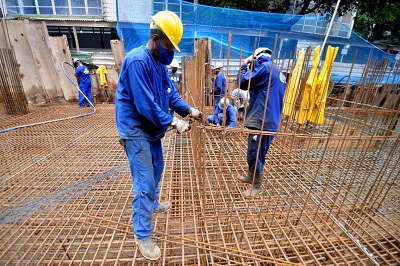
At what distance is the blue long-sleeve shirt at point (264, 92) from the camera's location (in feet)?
8.09

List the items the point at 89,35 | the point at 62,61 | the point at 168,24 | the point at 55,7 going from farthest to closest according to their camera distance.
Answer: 1. the point at 89,35
2. the point at 55,7
3. the point at 62,61
4. the point at 168,24

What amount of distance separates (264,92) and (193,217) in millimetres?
1675

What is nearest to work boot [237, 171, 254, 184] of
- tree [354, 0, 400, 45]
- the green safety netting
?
the green safety netting

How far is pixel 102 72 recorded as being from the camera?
8352mm

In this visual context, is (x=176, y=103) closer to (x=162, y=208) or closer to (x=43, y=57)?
(x=162, y=208)

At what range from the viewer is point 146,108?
164 cm

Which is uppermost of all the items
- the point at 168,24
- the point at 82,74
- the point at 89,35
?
the point at 89,35

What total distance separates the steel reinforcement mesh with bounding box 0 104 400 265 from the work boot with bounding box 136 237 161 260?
9 centimetres

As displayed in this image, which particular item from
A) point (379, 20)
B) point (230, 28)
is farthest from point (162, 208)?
point (379, 20)

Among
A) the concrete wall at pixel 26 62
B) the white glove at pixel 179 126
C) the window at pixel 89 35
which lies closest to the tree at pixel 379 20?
the white glove at pixel 179 126

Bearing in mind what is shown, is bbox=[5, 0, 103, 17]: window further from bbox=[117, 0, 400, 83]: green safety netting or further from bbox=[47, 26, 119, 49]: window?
bbox=[117, 0, 400, 83]: green safety netting

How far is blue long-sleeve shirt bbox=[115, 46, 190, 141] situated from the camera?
5.33ft

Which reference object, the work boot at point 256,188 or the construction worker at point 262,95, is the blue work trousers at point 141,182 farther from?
the work boot at point 256,188

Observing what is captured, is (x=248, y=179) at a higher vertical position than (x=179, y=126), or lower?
lower
